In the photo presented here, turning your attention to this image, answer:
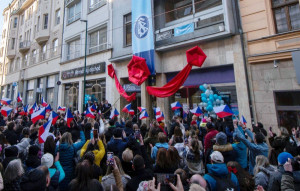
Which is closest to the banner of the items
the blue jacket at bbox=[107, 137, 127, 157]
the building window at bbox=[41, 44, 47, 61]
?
the blue jacket at bbox=[107, 137, 127, 157]

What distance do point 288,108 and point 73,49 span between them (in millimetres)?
18238

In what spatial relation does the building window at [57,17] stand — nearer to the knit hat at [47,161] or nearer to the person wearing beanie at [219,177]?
the knit hat at [47,161]


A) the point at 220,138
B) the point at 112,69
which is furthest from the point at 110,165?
the point at 112,69

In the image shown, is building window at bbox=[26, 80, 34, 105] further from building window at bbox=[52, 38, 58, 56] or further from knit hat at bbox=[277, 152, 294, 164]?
knit hat at bbox=[277, 152, 294, 164]

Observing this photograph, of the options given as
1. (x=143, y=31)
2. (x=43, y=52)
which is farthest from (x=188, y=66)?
(x=43, y=52)

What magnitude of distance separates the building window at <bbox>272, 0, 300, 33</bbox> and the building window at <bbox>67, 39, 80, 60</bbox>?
15856 mm

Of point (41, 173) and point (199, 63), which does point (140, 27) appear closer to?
point (199, 63)

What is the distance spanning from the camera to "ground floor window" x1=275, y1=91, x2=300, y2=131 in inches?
279

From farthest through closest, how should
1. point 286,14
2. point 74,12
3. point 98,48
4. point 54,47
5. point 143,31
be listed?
point 54,47, point 74,12, point 98,48, point 143,31, point 286,14

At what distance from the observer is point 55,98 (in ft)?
63.1

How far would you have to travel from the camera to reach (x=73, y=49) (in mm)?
18234

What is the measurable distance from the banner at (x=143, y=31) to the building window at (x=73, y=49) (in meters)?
8.18

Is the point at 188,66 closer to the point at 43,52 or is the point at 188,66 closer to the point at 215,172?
the point at 215,172

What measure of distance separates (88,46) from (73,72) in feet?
9.54
